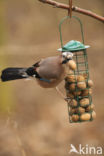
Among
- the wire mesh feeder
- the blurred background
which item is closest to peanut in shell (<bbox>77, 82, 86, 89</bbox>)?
the wire mesh feeder

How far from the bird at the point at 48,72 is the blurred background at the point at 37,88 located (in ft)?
5.44

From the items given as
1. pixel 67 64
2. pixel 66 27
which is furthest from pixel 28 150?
pixel 67 64

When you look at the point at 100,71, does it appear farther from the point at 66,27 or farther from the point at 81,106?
the point at 81,106

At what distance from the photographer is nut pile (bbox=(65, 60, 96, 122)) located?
311cm

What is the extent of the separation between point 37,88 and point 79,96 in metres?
1.92

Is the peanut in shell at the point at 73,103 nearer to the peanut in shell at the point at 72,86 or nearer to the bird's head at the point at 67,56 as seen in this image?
the peanut in shell at the point at 72,86

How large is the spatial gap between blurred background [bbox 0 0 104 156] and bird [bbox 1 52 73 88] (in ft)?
5.44

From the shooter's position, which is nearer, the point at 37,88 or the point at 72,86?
the point at 72,86

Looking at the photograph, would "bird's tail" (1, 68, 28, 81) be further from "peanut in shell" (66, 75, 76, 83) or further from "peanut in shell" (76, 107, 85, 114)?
"peanut in shell" (76, 107, 85, 114)

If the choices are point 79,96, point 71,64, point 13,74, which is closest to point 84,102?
point 79,96

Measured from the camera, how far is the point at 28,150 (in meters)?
4.78

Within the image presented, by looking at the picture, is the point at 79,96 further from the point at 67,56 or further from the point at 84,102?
the point at 67,56

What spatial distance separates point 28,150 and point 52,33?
1561mm

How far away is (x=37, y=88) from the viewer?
16.6 ft
